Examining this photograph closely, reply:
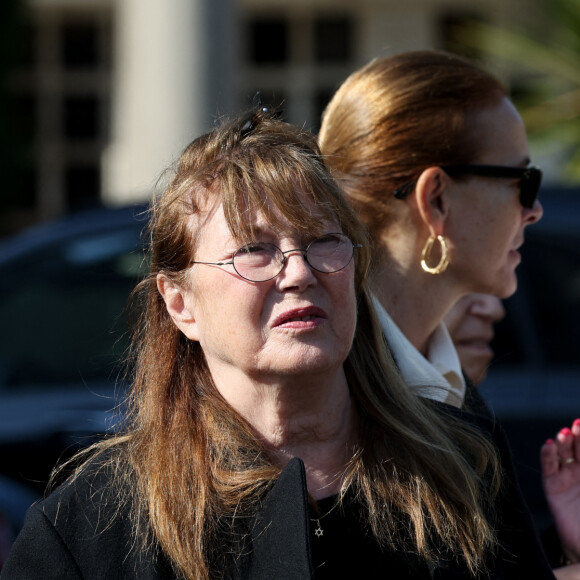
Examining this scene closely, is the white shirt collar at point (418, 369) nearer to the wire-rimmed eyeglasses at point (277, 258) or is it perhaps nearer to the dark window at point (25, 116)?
the wire-rimmed eyeglasses at point (277, 258)

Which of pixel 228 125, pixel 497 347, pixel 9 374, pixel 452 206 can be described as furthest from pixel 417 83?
pixel 9 374

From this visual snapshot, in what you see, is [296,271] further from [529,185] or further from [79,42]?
[79,42]

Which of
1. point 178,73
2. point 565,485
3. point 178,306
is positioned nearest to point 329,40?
point 178,73

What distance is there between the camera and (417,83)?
7.72 ft

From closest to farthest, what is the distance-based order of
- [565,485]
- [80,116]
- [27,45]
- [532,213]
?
[565,485], [532,213], [27,45], [80,116]

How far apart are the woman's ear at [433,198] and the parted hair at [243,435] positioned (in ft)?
1.10

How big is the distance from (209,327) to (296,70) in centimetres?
946

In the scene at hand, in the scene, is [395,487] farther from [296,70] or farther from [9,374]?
[296,70]

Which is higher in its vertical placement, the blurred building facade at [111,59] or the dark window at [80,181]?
the blurred building facade at [111,59]

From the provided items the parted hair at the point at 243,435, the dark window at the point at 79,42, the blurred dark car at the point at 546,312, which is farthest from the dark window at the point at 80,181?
the parted hair at the point at 243,435

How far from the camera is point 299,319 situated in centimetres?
A: 183

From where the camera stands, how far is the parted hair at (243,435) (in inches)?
72.9

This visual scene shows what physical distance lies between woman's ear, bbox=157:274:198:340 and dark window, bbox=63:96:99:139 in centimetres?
959

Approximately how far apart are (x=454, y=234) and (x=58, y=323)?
242cm
